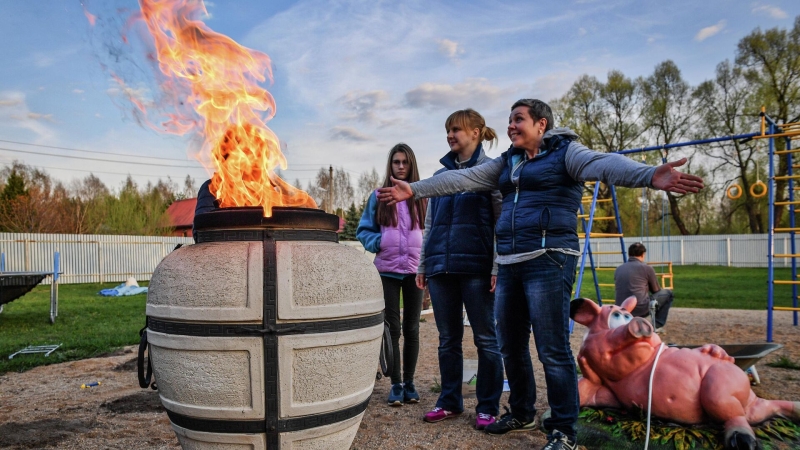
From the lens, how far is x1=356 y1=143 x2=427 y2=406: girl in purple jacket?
424 cm

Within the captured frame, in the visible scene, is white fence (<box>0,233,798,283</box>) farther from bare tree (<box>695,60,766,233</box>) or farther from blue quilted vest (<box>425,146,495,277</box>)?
blue quilted vest (<box>425,146,495,277</box>)

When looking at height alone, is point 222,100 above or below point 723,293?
above

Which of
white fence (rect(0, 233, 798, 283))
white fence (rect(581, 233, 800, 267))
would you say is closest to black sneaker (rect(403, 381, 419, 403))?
white fence (rect(0, 233, 798, 283))

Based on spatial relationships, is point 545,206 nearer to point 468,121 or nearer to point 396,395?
point 468,121

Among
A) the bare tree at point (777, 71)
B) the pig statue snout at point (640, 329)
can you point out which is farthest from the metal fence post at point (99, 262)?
the bare tree at point (777, 71)

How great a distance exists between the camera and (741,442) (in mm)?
2869

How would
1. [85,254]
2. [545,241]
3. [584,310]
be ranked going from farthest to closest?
[85,254] → [584,310] → [545,241]

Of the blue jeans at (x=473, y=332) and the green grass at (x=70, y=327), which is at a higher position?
the blue jeans at (x=473, y=332)

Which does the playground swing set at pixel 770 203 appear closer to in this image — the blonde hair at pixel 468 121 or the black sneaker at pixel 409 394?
the blonde hair at pixel 468 121

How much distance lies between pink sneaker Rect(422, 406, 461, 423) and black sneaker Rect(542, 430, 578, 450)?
0.94m

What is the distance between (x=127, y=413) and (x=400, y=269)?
237 centimetres

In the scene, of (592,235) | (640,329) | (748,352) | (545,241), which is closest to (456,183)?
(545,241)

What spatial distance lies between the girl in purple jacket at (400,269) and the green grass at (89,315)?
171 inches

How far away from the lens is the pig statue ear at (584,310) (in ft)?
11.9
